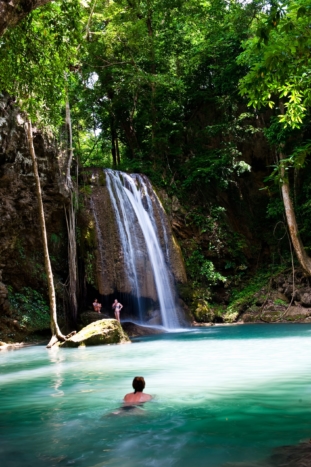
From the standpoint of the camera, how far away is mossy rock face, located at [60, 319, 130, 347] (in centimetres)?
1280

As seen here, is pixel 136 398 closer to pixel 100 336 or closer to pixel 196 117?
pixel 100 336

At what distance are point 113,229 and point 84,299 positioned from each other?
3.02 m

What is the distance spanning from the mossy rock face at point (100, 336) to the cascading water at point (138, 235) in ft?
15.3

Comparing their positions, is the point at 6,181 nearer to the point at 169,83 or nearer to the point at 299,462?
the point at 169,83

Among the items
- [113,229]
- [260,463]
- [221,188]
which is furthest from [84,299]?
[260,463]

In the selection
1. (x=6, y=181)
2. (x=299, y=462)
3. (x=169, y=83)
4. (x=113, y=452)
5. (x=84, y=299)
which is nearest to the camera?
(x=299, y=462)

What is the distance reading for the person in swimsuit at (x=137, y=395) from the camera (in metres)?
5.63

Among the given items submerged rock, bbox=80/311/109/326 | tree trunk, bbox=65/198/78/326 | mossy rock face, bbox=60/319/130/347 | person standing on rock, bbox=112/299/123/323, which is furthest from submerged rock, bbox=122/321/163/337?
mossy rock face, bbox=60/319/130/347

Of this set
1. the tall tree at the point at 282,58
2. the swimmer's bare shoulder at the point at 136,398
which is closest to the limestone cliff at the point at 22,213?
the swimmer's bare shoulder at the point at 136,398

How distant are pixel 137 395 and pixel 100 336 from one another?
739cm

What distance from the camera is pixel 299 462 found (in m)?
3.28

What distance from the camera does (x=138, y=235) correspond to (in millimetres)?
19281

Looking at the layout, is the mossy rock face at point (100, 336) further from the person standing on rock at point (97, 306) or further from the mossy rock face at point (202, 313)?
the mossy rock face at point (202, 313)

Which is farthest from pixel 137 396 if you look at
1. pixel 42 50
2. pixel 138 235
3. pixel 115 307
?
pixel 138 235
